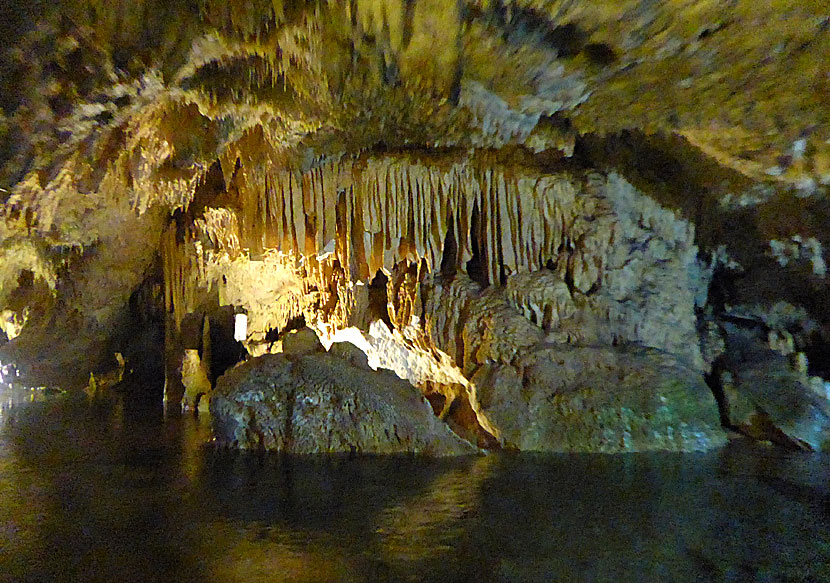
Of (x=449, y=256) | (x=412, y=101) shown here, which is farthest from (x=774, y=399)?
(x=412, y=101)

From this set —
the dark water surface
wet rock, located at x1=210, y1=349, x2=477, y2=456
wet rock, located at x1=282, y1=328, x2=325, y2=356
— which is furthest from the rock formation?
the dark water surface

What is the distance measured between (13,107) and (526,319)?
232 inches

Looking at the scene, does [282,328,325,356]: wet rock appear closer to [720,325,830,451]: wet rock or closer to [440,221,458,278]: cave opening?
[440,221,458,278]: cave opening

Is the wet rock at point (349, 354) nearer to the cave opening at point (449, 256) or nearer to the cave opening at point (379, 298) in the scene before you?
the cave opening at point (449, 256)

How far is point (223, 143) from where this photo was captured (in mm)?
7012

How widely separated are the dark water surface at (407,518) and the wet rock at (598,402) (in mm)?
497

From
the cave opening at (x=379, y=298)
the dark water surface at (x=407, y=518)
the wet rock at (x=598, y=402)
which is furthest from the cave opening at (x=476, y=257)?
the dark water surface at (x=407, y=518)

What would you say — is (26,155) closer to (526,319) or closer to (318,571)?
(318,571)

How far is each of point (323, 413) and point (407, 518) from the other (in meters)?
2.65

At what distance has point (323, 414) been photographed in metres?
6.30

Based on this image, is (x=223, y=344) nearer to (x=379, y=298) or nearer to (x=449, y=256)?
(x=379, y=298)

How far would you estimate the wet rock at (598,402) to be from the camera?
22.0 feet

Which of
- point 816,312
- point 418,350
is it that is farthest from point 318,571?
point 816,312

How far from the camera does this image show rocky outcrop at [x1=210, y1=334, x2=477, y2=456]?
243 inches
